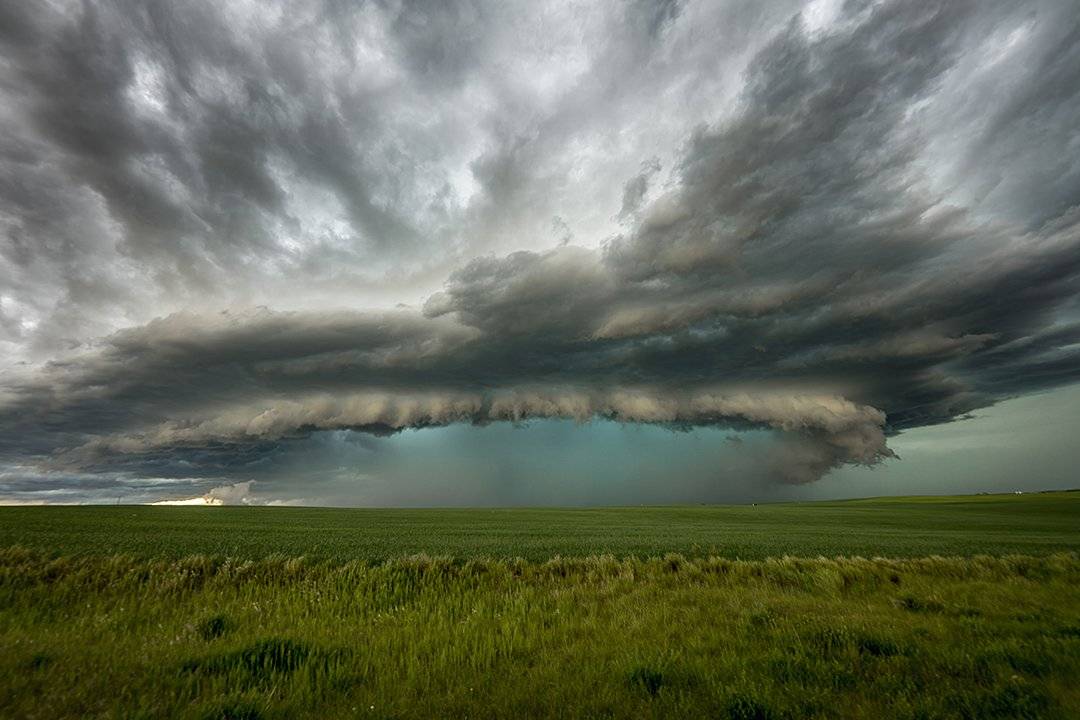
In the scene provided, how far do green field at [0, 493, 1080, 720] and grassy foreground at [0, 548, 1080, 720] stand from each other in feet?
0.14

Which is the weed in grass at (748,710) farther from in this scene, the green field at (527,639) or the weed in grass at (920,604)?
the weed in grass at (920,604)

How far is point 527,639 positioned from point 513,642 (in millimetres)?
316

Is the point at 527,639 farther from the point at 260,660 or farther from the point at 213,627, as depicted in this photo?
the point at 213,627

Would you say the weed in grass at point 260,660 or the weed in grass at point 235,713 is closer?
the weed in grass at point 235,713

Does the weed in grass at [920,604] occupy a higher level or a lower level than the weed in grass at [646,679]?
lower

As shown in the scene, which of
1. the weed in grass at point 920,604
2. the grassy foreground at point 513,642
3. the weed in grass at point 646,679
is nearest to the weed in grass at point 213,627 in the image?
the grassy foreground at point 513,642

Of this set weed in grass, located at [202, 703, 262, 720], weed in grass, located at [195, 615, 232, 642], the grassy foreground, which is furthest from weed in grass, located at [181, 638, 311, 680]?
weed in grass, located at [195, 615, 232, 642]

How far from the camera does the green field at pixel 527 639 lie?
18.5 ft

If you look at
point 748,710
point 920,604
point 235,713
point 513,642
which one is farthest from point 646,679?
point 920,604

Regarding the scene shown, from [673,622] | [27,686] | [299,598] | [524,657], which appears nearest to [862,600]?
[673,622]

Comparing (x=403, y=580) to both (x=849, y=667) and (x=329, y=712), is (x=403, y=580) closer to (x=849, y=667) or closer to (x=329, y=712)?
(x=329, y=712)

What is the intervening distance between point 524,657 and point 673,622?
3122 millimetres

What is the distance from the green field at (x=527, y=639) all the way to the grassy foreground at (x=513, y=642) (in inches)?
1.6

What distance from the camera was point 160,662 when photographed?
6629 millimetres
